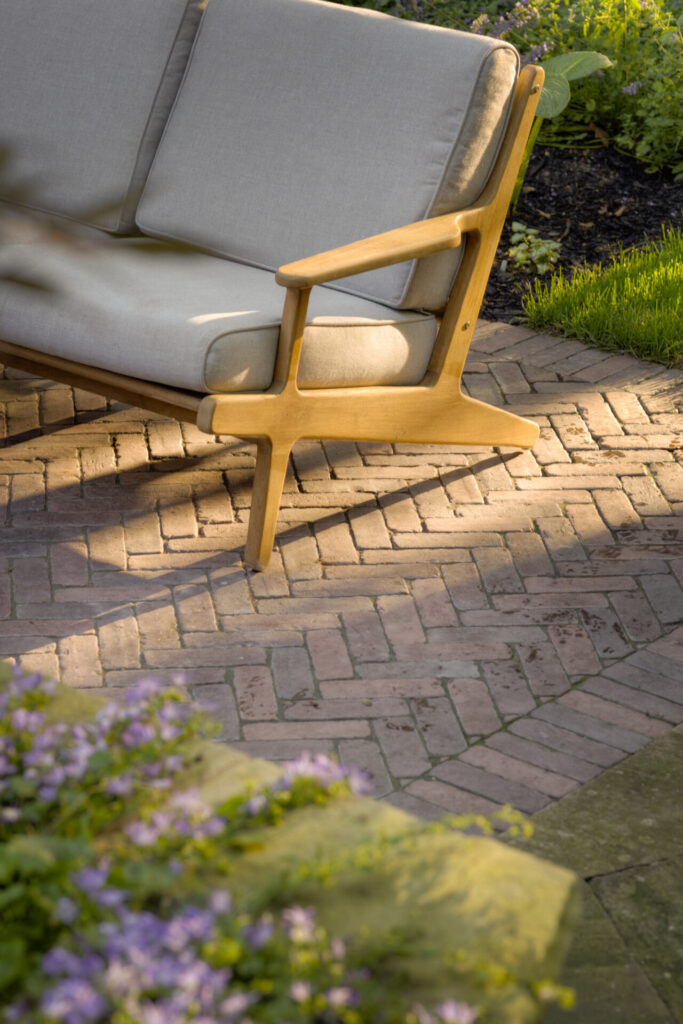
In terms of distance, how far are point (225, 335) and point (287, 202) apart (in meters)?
0.72

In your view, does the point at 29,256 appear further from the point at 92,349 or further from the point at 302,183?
the point at 302,183

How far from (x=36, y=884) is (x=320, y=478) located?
→ 236 centimetres

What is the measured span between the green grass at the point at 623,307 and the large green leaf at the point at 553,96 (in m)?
0.80

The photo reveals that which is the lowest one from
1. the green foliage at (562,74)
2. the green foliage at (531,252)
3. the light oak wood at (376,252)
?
the green foliage at (531,252)

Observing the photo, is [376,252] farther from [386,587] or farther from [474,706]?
[474,706]

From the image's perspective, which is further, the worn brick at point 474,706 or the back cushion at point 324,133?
the back cushion at point 324,133

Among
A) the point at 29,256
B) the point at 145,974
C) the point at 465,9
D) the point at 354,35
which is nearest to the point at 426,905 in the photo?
the point at 145,974

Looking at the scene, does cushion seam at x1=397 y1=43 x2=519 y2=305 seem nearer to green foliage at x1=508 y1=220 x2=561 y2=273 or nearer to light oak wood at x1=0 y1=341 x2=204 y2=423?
light oak wood at x1=0 y1=341 x2=204 y2=423

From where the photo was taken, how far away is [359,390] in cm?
301

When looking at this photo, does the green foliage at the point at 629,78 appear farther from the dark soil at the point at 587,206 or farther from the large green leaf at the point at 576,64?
the large green leaf at the point at 576,64

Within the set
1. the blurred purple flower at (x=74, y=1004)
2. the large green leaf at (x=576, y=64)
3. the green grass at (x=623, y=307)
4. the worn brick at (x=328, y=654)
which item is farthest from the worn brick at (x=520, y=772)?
the large green leaf at (x=576, y=64)

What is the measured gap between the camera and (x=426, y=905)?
1199 mm

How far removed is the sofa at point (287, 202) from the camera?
277 centimetres

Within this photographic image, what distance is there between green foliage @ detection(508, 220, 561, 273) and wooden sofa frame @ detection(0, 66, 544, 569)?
1.68 m
